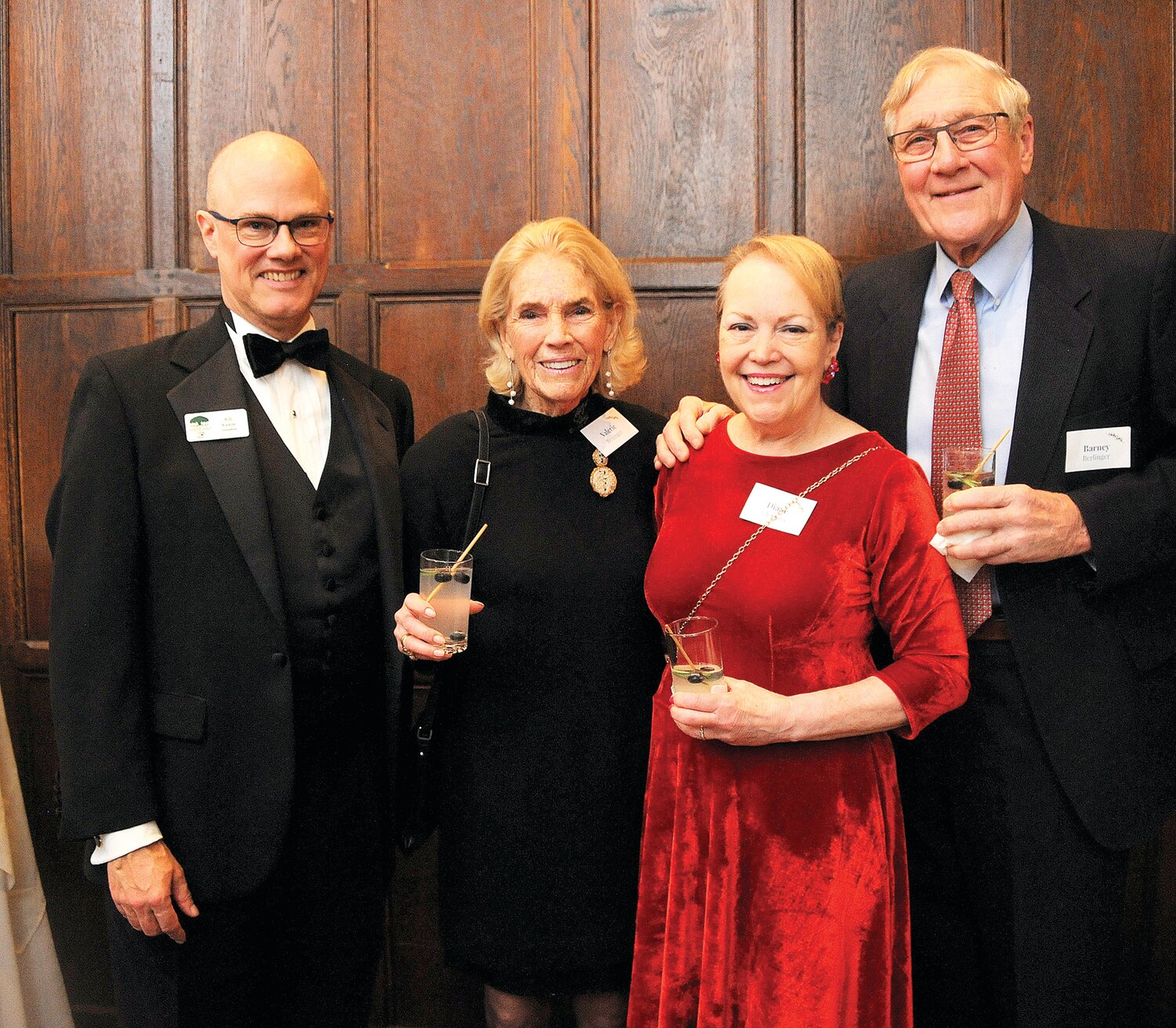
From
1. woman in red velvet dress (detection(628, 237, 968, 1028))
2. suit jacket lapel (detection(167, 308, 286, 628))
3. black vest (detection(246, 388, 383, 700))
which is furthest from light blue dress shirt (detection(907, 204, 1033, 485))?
suit jacket lapel (detection(167, 308, 286, 628))

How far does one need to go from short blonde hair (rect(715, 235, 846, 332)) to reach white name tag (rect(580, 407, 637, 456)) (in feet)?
1.31

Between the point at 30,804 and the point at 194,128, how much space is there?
6.93ft

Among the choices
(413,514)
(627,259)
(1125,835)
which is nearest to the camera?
(1125,835)

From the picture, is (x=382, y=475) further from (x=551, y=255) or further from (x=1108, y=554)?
(x=1108, y=554)

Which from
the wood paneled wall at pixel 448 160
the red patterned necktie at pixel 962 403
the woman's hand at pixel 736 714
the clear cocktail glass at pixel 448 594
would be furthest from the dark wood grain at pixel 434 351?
the woman's hand at pixel 736 714

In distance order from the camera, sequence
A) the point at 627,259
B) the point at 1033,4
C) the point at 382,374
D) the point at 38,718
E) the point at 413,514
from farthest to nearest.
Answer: the point at 38,718 < the point at 627,259 < the point at 1033,4 < the point at 382,374 < the point at 413,514

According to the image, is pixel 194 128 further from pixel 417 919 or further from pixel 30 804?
pixel 417 919

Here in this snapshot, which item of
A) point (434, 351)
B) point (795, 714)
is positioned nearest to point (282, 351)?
point (434, 351)

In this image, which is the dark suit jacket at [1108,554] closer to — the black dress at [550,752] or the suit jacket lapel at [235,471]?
the black dress at [550,752]

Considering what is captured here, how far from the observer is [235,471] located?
1.91 metres

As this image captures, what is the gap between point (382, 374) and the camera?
2461mm

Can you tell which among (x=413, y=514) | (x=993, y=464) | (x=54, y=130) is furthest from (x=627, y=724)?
(x=54, y=130)

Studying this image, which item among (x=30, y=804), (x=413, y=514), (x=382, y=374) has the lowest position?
(x=30, y=804)

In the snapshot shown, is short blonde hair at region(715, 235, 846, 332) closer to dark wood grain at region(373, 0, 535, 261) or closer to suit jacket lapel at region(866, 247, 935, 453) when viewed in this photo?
suit jacket lapel at region(866, 247, 935, 453)
